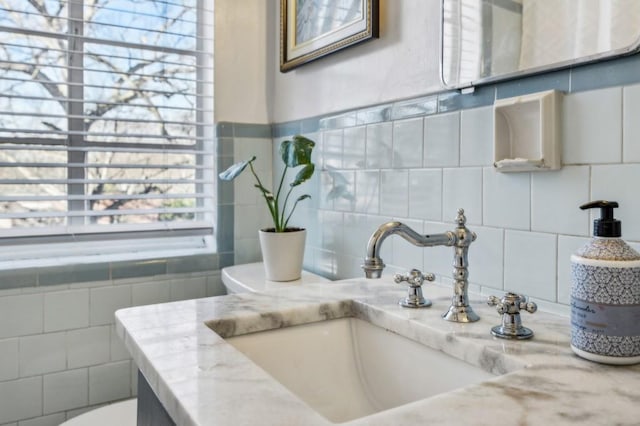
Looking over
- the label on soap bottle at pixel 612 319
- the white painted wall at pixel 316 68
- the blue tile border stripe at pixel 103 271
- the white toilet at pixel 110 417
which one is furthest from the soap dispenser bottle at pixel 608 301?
the blue tile border stripe at pixel 103 271

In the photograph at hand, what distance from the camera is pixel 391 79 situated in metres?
1.23

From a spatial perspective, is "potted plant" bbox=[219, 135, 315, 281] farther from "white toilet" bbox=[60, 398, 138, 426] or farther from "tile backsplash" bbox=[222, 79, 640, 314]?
"white toilet" bbox=[60, 398, 138, 426]

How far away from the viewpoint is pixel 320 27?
153 centimetres

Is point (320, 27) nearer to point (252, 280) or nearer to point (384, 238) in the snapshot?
point (252, 280)

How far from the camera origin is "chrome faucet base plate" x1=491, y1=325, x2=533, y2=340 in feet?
2.31

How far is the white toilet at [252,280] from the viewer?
141 cm

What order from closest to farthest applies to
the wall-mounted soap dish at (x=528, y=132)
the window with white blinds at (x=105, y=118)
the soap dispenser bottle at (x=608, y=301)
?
the soap dispenser bottle at (x=608, y=301), the wall-mounted soap dish at (x=528, y=132), the window with white blinds at (x=105, y=118)

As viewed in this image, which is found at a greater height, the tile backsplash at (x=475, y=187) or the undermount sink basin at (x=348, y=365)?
the tile backsplash at (x=475, y=187)

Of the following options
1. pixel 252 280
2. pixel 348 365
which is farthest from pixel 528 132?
pixel 252 280

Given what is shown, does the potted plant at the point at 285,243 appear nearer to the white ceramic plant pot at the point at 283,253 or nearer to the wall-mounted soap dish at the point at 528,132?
the white ceramic plant pot at the point at 283,253

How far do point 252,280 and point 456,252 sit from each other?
797 millimetres

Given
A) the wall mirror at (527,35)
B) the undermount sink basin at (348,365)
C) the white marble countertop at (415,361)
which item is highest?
the wall mirror at (527,35)

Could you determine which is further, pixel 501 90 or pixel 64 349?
pixel 64 349

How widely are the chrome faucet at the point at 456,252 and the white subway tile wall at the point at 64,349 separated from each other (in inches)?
45.2
